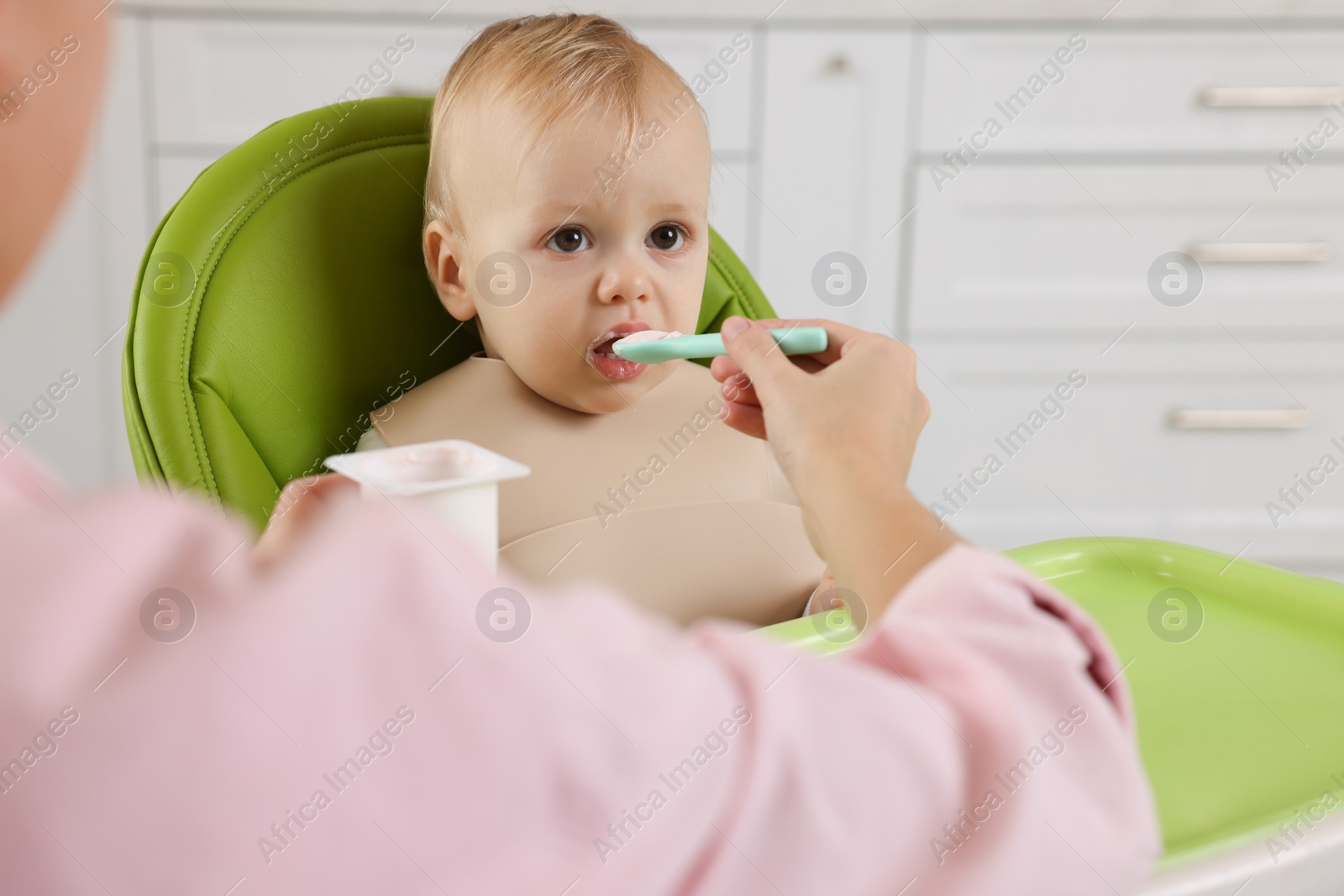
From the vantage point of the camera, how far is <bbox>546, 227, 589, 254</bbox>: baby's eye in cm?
90

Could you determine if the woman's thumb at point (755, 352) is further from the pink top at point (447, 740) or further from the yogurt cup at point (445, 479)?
the pink top at point (447, 740)

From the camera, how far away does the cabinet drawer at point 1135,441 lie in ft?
6.00

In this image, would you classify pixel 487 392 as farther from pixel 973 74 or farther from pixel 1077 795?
pixel 973 74

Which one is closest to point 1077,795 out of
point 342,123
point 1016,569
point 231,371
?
point 1016,569

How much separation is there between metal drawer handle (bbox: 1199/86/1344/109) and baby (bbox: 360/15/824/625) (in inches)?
45.0

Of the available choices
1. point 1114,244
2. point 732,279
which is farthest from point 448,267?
point 1114,244

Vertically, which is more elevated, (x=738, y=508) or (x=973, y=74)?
(x=973, y=74)

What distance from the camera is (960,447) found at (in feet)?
6.08

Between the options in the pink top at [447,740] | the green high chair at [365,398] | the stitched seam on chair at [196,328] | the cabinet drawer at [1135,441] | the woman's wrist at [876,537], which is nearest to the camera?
the pink top at [447,740]

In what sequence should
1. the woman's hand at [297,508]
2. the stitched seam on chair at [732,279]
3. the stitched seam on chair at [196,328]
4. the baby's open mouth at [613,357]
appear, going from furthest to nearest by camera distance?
the stitched seam on chair at [732,279]
the baby's open mouth at [613,357]
the stitched seam on chair at [196,328]
the woman's hand at [297,508]

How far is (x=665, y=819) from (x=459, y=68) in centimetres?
83

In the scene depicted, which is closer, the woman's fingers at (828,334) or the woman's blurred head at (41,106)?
the woman's blurred head at (41,106)

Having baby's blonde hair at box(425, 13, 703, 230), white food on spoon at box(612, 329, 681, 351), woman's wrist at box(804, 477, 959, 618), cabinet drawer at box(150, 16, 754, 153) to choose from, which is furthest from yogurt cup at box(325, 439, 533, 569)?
cabinet drawer at box(150, 16, 754, 153)

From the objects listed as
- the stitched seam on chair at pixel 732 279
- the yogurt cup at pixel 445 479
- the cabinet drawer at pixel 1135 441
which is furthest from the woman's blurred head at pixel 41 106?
the cabinet drawer at pixel 1135 441
